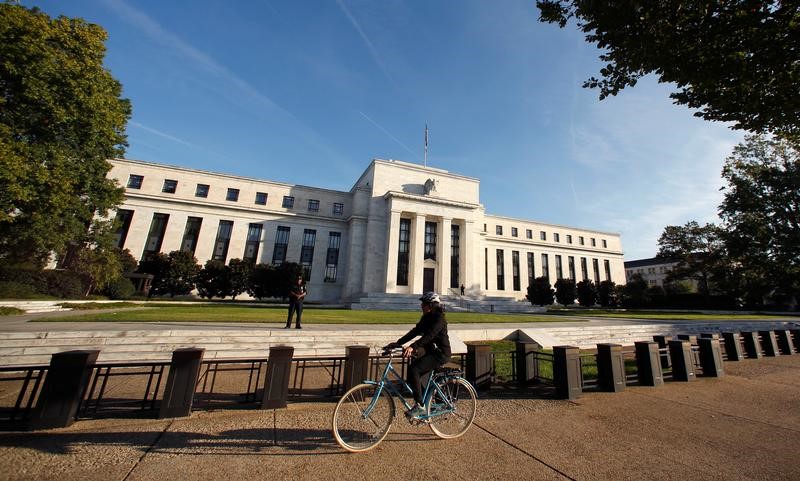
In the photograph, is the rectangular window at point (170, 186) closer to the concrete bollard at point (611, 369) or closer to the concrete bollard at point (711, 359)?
the concrete bollard at point (611, 369)

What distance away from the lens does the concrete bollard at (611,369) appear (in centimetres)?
758

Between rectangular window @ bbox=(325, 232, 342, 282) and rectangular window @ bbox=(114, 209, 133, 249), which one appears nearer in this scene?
rectangular window @ bbox=(114, 209, 133, 249)

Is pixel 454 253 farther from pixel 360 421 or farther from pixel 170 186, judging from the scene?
pixel 360 421

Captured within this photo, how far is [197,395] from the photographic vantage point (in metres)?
6.77

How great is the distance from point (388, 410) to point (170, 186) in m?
48.3

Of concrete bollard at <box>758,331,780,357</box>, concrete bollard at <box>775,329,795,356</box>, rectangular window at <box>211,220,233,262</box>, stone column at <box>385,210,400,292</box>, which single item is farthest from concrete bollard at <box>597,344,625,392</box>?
rectangular window at <box>211,220,233,262</box>

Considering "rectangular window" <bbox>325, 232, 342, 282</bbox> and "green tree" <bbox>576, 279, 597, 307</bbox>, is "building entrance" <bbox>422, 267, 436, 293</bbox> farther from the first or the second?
"green tree" <bbox>576, 279, 597, 307</bbox>

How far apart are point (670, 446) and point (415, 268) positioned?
3653 cm

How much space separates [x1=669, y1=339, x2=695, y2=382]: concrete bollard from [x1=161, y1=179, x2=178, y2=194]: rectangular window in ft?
167

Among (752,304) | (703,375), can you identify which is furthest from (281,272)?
(752,304)

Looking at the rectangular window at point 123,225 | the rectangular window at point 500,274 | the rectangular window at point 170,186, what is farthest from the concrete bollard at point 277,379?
the rectangular window at point 500,274

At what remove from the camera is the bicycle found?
4.56 meters

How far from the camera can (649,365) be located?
8266 millimetres

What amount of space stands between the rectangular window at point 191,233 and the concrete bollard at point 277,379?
4096 centimetres
